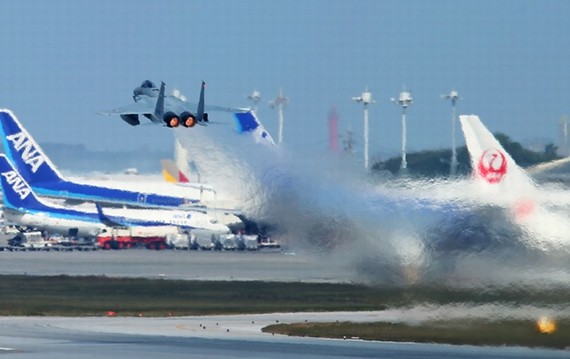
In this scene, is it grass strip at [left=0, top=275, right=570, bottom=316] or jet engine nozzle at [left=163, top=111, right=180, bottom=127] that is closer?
grass strip at [left=0, top=275, right=570, bottom=316]

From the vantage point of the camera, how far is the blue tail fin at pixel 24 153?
131 metres

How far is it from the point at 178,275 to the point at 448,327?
44.6 meters

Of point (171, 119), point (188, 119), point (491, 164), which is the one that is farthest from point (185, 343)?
point (491, 164)

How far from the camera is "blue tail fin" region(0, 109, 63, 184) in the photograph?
131 meters

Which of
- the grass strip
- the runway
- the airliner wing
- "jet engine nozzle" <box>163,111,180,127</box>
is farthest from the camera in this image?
the airliner wing

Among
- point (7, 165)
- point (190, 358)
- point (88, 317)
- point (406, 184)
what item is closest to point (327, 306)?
point (88, 317)

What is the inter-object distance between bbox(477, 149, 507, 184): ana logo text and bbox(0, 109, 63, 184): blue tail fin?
81909 mm

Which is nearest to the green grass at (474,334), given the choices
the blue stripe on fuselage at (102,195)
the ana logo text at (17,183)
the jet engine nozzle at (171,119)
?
the jet engine nozzle at (171,119)

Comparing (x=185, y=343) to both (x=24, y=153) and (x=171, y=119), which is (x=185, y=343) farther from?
(x=24, y=153)

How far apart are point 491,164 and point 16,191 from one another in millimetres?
86703

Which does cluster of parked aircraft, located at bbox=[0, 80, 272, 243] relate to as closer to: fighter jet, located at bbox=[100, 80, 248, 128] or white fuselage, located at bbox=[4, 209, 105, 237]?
white fuselage, located at bbox=[4, 209, 105, 237]

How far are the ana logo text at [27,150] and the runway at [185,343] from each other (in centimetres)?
8006

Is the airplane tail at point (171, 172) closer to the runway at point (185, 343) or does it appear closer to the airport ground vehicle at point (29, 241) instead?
the airport ground vehicle at point (29, 241)

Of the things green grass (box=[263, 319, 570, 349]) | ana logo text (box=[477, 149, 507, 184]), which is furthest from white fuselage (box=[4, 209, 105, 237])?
green grass (box=[263, 319, 570, 349])
